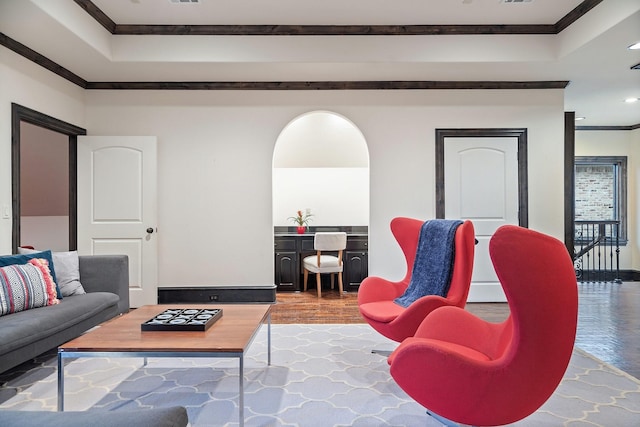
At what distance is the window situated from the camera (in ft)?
21.5

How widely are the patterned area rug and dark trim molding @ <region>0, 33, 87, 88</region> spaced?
2.64m

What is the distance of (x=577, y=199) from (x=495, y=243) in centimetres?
661

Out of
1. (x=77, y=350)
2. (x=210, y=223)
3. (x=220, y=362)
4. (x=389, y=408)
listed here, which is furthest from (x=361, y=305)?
(x=210, y=223)

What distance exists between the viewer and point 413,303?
2.38 m

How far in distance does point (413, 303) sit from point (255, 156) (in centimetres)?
279

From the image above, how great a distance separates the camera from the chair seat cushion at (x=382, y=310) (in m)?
2.49

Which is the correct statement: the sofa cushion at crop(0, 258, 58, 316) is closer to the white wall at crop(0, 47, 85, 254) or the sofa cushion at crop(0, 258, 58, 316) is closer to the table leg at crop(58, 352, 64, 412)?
the white wall at crop(0, 47, 85, 254)

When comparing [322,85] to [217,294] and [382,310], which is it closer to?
[217,294]

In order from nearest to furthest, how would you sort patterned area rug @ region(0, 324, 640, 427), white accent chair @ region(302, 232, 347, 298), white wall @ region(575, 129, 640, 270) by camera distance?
patterned area rug @ region(0, 324, 640, 427)
white accent chair @ region(302, 232, 347, 298)
white wall @ region(575, 129, 640, 270)

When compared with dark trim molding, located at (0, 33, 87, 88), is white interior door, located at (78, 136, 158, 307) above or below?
below

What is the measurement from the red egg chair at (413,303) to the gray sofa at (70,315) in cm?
204

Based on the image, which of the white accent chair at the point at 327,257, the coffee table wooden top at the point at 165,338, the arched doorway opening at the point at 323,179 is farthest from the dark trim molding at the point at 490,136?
the coffee table wooden top at the point at 165,338

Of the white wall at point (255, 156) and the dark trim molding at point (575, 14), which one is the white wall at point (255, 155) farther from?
the dark trim molding at point (575, 14)

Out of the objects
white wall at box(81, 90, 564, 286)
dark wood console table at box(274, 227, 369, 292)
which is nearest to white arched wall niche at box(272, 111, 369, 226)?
dark wood console table at box(274, 227, 369, 292)
